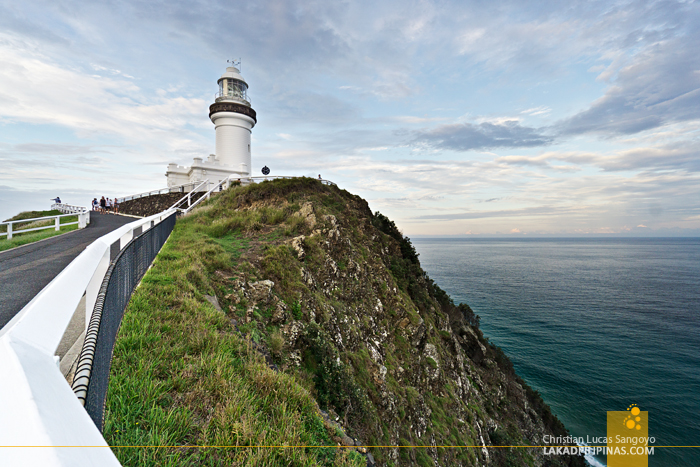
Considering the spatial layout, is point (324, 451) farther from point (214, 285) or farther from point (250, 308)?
point (214, 285)

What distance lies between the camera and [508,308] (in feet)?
145

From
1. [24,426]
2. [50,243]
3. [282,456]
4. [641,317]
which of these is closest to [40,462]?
→ [24,426]

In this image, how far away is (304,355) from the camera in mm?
7035

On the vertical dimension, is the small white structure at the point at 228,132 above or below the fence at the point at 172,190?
above

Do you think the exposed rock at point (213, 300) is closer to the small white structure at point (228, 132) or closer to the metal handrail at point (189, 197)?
the metal handrail at point (189, 197)

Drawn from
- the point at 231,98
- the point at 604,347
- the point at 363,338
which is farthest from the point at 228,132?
the point at 604,347

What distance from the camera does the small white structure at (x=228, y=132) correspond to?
30.9 meters

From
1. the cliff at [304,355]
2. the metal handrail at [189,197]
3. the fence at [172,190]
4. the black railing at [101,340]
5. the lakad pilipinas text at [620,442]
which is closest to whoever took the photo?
the black railing at [101,340]

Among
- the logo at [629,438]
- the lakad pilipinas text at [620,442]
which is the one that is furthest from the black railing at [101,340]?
the logo at [629,438]

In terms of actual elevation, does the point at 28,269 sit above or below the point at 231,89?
below

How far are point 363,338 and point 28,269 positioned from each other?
9503mm

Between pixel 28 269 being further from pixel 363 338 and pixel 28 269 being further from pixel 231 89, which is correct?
pixel 231 89

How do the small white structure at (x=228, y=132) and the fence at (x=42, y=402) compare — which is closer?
the fence at (x=42, y=402)

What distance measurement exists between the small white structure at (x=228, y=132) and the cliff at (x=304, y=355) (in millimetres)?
12984
